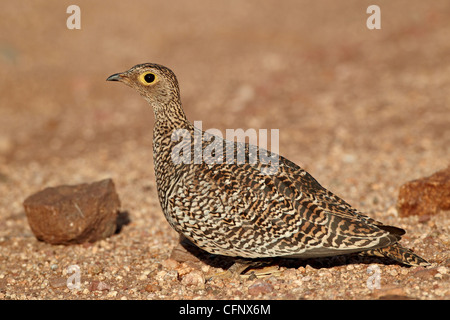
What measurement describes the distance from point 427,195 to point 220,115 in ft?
21.0

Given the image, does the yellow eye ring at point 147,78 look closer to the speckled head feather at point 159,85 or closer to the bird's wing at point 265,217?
the speckled head feather at point 159,85

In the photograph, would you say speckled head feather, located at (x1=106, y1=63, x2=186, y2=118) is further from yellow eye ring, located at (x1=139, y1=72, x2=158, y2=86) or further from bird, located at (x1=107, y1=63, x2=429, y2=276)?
bird, located at (x1=107, y1=63, x2=429, y2=276)

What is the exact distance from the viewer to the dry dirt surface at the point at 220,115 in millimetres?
6020

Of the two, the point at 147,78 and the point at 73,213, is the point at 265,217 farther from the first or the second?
the point at 73,213

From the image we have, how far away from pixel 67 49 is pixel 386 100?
887 cm

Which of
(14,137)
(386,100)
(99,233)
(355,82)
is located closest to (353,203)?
(99,233)

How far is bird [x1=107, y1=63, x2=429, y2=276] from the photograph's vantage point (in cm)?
537

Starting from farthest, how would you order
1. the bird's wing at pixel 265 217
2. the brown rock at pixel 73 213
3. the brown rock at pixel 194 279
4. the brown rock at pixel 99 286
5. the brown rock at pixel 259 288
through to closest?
the brown rock at pixel 73 213 < the brown rock at pixel 99 286 < the brown rock at pixel 194 279 < the brown rock at pixel 259 288 < the bird's wing at pixel 265 217

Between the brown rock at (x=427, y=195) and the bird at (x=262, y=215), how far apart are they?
1908mm

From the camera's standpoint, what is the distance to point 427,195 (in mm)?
7293

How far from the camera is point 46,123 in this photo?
13.6 meters

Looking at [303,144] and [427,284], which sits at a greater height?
[303,144]

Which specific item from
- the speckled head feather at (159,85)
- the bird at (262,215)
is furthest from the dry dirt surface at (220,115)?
the speckled head feather at (159,85)
